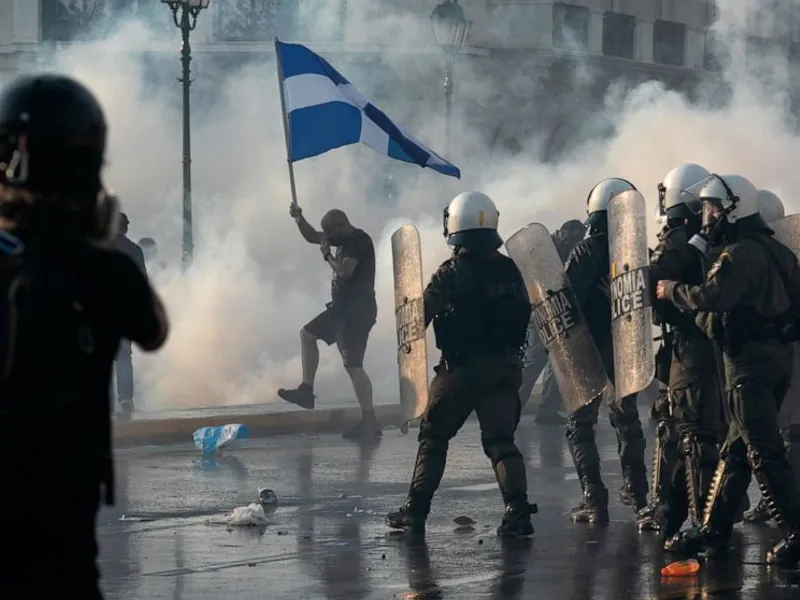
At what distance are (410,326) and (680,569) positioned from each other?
185 cm

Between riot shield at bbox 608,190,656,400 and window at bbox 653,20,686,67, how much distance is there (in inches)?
1103

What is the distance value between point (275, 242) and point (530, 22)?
9.18 metres

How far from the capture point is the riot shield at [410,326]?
28.3 ft

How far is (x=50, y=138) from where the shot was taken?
2898 mm

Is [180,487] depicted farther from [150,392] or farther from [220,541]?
[150,392]

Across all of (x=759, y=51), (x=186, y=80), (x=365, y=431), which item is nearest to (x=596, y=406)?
(x=365, y=431)

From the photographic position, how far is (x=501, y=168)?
31.0 metres

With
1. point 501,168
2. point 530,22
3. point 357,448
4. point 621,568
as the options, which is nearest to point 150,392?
point 357,448

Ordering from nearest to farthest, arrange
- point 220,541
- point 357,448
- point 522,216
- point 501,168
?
point 220,541, point 357,448, point 522,216, point 501,168

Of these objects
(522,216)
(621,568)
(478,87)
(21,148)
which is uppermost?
(478,87)

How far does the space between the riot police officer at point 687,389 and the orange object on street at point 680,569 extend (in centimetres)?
39

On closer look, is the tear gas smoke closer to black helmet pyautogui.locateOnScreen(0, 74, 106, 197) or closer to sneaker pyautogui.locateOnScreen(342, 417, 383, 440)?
sneaker pyautogui.locateOnScreen(342, 417, 383, 440)

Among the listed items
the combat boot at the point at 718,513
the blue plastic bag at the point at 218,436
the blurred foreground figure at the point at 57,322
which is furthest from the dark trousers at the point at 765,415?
the blue plastic bag at the point at 218,436

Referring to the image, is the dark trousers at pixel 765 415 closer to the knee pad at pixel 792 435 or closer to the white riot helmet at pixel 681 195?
the white riot helmet at pixel 681 195
